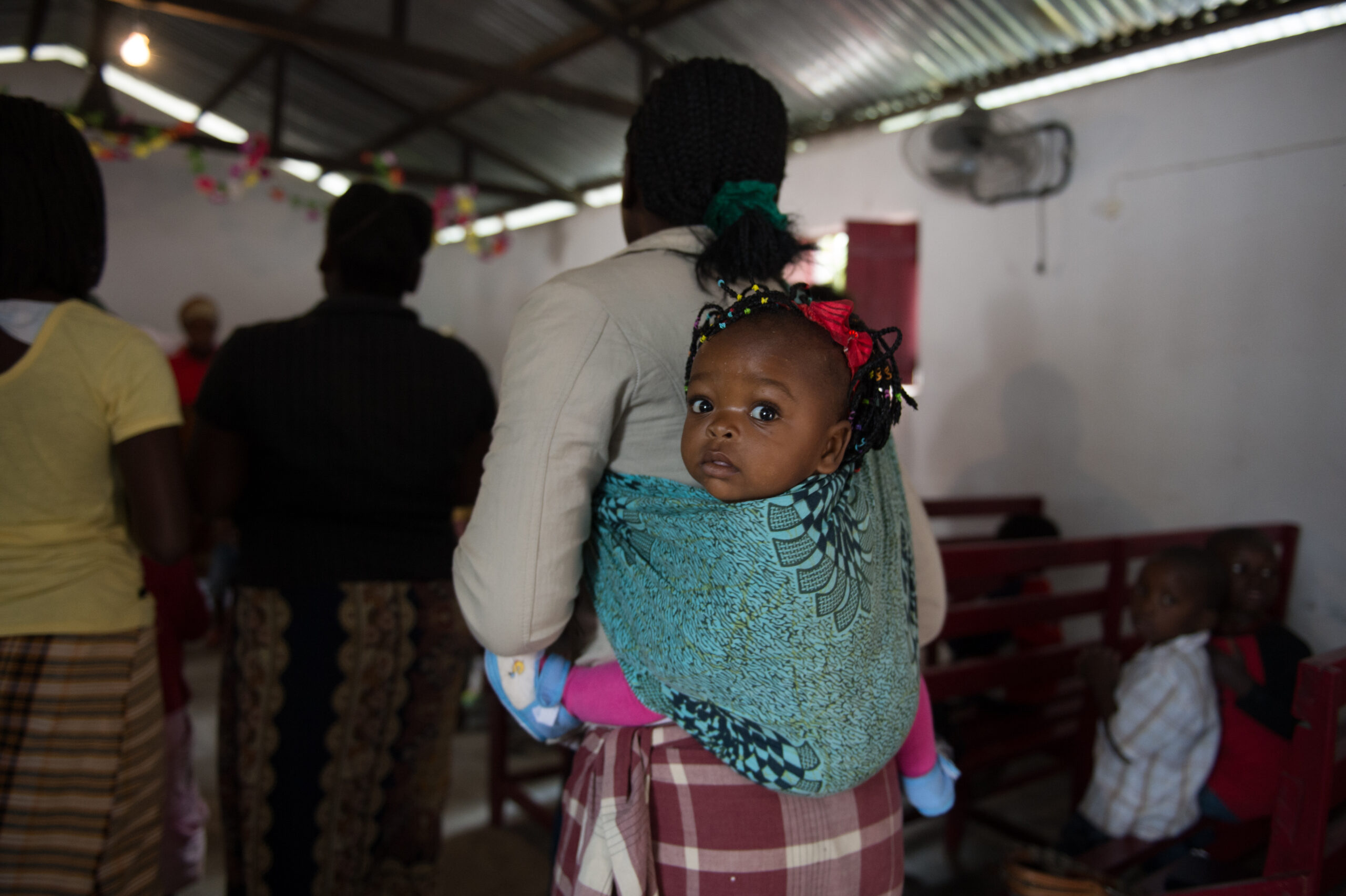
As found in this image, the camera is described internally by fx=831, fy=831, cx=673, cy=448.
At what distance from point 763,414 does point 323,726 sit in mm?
1322

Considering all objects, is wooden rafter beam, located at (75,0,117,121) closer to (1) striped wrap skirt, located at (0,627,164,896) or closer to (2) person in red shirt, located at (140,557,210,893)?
(2) person in red shirt, located at (140,557,210,893)

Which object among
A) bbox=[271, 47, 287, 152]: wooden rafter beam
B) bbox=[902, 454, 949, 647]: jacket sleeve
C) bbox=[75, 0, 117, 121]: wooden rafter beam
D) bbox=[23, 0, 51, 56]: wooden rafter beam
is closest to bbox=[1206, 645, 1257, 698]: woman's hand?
bbox=[902, 454, 949, 647]: jacket sleeve

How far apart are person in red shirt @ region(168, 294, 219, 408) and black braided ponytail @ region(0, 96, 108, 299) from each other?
3630mm

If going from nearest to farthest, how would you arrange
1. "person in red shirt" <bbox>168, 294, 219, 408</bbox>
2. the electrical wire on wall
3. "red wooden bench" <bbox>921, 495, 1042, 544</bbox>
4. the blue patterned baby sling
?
1. the blue patterned baby sling
2. "red wooden bench" <bbox>921, 495, 1042, 544</bbox>
3. the electrical wire on wall
4. "person in red shirt" <bbox>168, 294, 219, 408</bbox>

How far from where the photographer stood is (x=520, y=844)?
2977mm

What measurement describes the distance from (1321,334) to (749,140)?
90cm

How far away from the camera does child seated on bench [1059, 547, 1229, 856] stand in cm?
187

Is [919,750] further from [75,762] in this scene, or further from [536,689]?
[75,762]

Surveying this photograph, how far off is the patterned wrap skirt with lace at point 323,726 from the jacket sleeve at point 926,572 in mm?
1048

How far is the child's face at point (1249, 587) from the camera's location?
190 cm

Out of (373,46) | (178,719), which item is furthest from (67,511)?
(373,46)

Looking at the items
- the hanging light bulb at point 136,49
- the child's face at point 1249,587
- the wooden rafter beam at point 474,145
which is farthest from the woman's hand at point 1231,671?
the wooden rafter beam at point 474,145

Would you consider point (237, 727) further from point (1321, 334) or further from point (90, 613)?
point (1321, 334)

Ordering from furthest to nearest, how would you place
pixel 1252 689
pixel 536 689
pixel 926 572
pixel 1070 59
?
pixel 1070 59
pixel 1252 689
pixel 926 572
pixel 536 689
